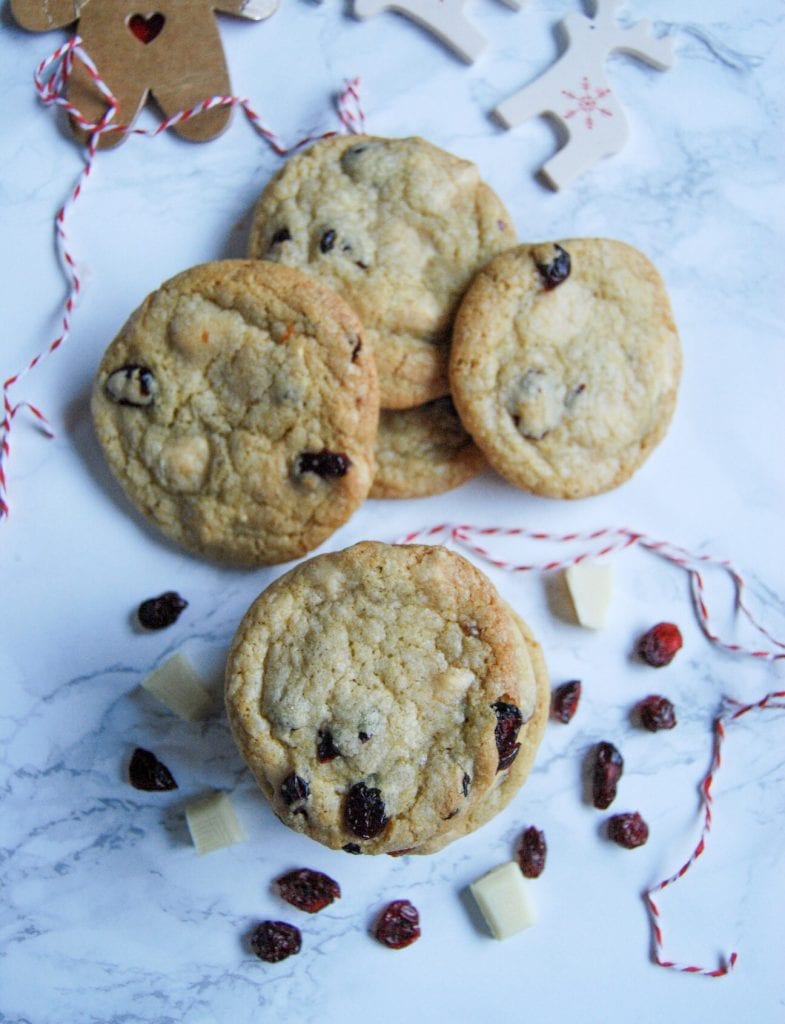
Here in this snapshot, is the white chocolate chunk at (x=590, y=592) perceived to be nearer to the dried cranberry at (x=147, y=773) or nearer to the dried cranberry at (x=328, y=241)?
the dried cranberry at (x=328, y=241)

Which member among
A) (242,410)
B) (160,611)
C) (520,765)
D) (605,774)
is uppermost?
(242,410)

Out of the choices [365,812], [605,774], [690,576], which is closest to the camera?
[365,812]

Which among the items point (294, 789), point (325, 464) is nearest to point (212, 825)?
point (294, 789)

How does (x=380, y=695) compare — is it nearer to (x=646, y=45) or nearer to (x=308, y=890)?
(x=308, y=890)

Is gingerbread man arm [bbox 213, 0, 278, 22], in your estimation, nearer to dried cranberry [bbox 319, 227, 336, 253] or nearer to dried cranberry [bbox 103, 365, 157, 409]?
dried cranberry [bbox 319, 227, 336, 253]

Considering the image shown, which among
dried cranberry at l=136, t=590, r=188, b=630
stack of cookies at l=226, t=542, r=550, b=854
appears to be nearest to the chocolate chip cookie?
stack of cookies at l=226, t=542, r=550, b=854

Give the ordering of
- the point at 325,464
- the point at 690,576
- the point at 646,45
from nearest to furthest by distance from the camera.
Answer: the point at 325,464, the point at 690,576, the point at 646,45

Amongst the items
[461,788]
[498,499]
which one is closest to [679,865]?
[461,788]

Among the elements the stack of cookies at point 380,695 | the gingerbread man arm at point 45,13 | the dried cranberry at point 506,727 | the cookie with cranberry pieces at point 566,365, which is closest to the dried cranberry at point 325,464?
the stack of cookies at point 380,695
